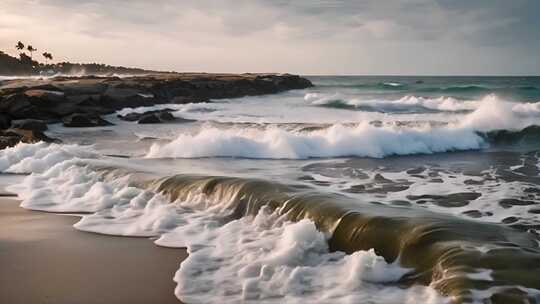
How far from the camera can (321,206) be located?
662cm

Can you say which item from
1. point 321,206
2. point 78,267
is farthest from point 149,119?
point 78,267

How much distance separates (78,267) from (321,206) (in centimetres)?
286

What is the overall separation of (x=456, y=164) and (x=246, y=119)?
13487mm

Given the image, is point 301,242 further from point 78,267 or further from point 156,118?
point 156,118

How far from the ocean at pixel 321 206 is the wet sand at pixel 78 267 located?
24 cm

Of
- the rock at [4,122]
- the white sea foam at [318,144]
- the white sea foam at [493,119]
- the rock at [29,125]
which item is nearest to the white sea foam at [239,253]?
the white sea foam at [318,144]

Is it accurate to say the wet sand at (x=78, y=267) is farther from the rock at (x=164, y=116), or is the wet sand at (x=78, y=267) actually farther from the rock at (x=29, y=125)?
the rock at (x=164, y=116)

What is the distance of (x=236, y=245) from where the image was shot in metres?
5.92

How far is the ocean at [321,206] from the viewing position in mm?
4668

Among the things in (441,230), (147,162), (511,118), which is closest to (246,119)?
(511,118)

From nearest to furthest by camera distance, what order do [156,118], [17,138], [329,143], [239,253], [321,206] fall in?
[239,253] < [321,206] < [329,143] < [17,138] < [156,118]

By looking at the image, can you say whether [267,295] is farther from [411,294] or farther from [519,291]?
[519,291]

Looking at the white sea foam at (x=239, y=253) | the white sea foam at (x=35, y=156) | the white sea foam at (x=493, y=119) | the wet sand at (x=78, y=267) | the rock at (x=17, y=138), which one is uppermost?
the white sea foam at (x=493, y=119)

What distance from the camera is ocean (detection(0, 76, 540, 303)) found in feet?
15.3
